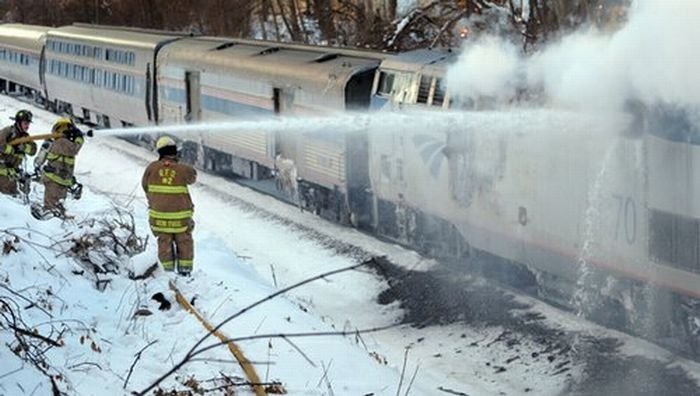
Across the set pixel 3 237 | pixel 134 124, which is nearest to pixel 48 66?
pixel 134 124

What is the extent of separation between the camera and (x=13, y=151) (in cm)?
1271

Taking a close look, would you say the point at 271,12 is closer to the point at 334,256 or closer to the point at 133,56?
the point at 133,56

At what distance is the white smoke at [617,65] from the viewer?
26.5 feet

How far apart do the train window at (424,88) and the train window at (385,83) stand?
2.92 feet

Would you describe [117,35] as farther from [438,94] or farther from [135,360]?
[135,360]

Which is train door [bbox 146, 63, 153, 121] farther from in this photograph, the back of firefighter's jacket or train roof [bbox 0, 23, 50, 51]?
train roof [bbox 0, 23, 50, 51]

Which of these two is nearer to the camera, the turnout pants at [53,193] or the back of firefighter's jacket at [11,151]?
the turnout pants at [53,193]

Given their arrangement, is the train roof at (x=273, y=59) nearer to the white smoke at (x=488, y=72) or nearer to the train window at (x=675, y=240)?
the white smoke at (x=488, y=72)

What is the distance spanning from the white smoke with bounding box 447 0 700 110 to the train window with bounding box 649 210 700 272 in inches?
38.0

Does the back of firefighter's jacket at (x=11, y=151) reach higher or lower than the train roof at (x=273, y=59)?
lower

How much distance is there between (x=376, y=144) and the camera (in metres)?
13.6

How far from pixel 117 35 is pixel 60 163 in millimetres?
13815

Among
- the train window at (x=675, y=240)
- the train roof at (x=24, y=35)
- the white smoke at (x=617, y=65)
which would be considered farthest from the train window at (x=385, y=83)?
the train roof at (x=24, y=35)

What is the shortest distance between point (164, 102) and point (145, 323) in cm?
1515
